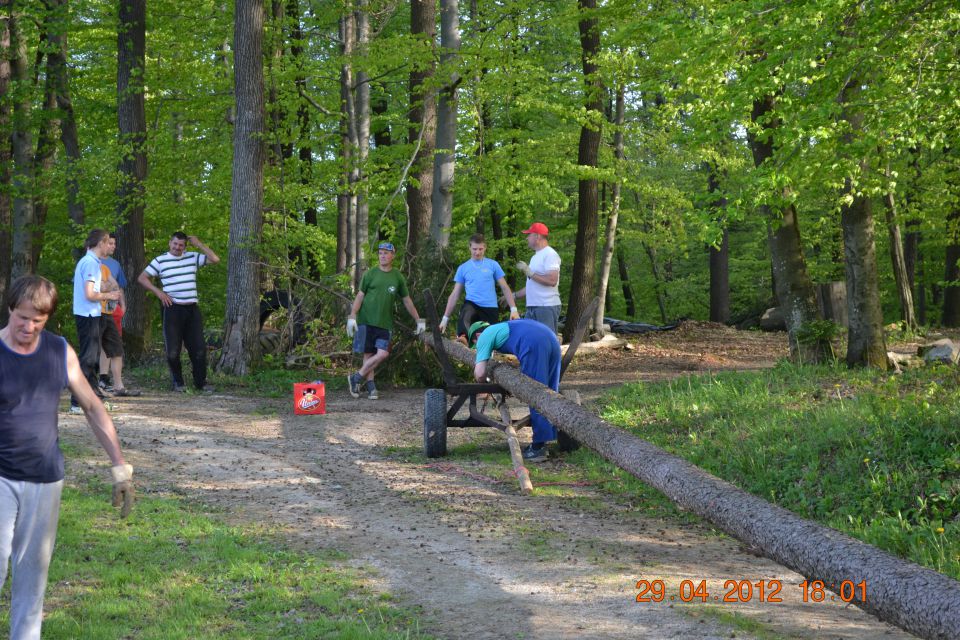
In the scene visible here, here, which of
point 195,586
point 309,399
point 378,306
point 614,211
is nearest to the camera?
point 195,586

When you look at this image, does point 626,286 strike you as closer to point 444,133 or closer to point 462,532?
point 444,133

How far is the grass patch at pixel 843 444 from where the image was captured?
641cm

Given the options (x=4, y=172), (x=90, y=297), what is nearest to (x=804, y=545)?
(x=90, y=297)

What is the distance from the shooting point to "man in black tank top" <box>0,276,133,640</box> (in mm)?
3861

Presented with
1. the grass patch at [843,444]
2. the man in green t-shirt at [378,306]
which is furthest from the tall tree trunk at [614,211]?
the grass patch at [843,444]

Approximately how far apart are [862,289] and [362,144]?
9.77 m

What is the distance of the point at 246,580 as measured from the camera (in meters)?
5.39

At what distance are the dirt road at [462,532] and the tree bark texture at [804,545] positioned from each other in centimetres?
45

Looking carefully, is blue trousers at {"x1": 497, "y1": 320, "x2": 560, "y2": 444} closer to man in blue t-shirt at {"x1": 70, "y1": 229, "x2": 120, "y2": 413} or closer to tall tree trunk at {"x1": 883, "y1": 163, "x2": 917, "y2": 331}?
man in blue t-shirt at {"x1": 70, "y1": 229, "x2": 120, "y2": 413}

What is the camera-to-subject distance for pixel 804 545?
173 inches

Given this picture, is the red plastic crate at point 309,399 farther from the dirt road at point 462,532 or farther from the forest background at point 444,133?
the forest background at point 444,133

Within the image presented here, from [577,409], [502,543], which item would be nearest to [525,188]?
[577,409]

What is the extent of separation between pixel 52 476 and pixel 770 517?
347cm

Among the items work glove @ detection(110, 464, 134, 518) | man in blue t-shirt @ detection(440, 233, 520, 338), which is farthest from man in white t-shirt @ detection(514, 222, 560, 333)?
work glove @ detection(110, 464, 134, 518)
